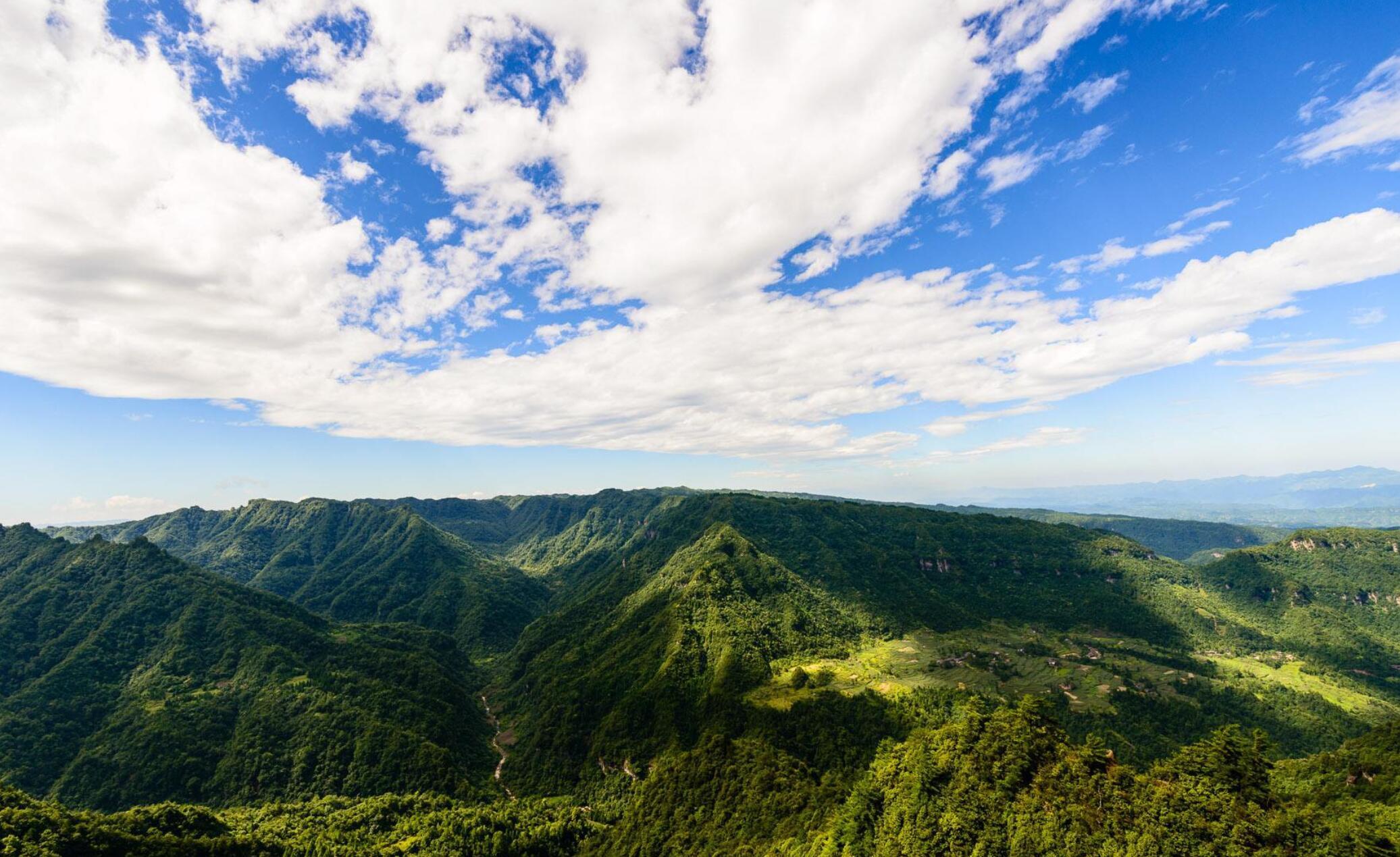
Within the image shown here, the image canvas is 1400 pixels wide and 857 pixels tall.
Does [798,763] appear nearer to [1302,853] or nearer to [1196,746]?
[1196,746]

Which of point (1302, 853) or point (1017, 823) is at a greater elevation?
point (1302, 853)

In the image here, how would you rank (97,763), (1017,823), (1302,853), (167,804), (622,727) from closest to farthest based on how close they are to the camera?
1. (1302,853)
2. (1017,823)
3. (167,804)
4. (97,763)
5. (622,727)

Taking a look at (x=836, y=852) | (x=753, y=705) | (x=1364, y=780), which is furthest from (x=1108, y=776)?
(x=753, y=705)

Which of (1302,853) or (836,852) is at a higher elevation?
(1302,853)

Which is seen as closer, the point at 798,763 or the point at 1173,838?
the point at 1173,838

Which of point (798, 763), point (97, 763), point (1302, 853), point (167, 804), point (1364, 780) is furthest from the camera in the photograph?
point (97, 763)

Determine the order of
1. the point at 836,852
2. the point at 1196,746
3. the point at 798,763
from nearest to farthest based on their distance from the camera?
the point at 1196,746 < the point at 836,852 < the point at 798,763

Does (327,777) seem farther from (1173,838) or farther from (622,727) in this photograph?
(1173,838)

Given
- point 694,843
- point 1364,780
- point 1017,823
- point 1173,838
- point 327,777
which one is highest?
point 1173,838

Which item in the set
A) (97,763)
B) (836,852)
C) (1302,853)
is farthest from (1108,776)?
(97,763)
